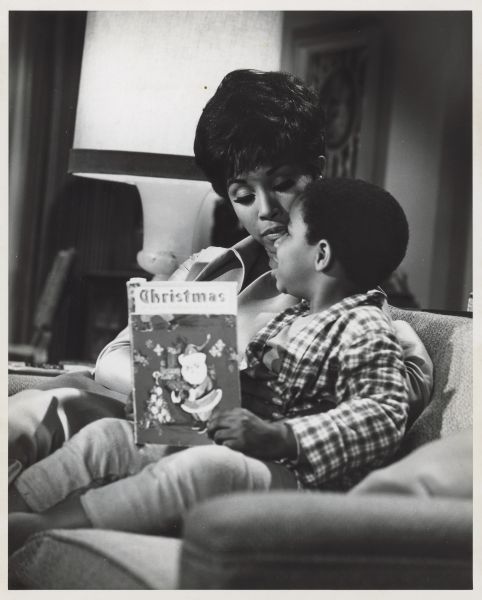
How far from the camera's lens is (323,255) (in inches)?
49.6

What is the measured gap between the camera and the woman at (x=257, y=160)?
4.73ft

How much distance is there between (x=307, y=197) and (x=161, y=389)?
0.36 metres

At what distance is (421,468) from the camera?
985 millimetres

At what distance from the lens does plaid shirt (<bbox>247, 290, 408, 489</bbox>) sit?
42.8 inches

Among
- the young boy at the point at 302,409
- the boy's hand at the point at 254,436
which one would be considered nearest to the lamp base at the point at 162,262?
the young boy at the point at 302,409

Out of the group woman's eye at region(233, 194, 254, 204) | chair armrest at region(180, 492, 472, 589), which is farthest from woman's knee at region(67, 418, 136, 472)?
woman's eye at region(233, 194, 254, 204)

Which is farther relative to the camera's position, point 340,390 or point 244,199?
point 244,199

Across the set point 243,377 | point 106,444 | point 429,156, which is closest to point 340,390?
point 243,377

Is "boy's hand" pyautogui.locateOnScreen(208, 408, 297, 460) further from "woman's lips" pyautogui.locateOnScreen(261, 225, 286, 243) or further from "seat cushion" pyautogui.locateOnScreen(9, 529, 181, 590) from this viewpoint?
"woman's lips" pyautogui.locateOnScreen(261, 225, 286, 243)

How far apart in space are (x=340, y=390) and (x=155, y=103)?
38.9 inches

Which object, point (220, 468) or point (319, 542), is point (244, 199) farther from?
point (319, 542)

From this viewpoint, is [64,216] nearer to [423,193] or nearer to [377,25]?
[423,193]

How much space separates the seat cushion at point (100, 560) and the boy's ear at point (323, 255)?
476 mm

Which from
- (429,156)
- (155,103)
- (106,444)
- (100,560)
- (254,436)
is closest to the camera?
(100,560)
